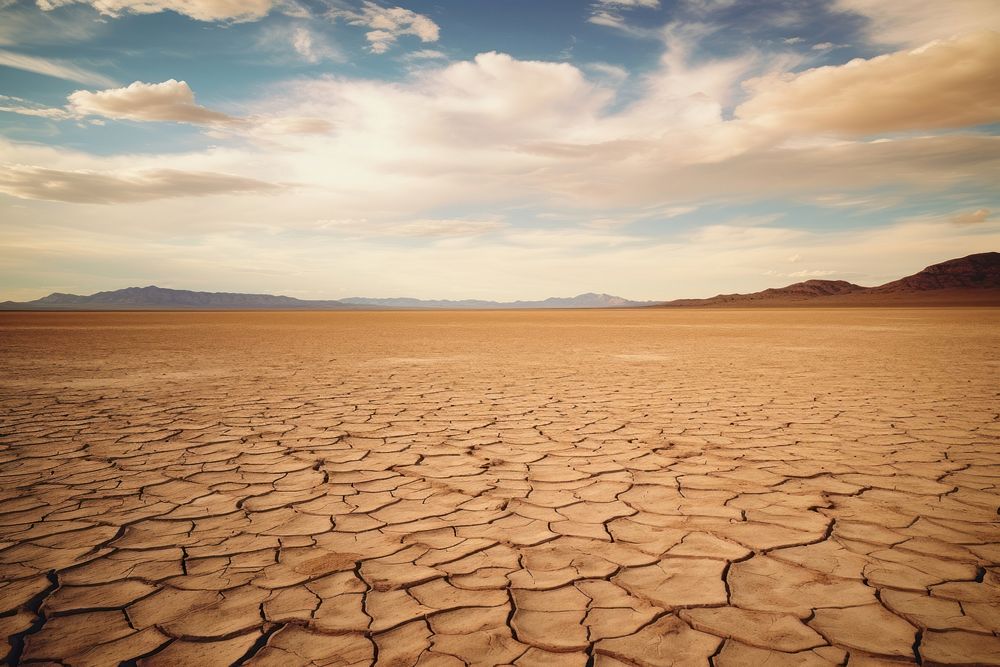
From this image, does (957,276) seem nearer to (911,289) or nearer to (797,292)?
(911,289)

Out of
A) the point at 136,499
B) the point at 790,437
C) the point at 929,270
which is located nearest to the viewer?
the point at 136,499

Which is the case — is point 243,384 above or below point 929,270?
below

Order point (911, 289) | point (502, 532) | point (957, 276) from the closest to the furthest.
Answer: point (502, 532) → point (911, 289) → point (957, 276)

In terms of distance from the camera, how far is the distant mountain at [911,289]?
73.1 m

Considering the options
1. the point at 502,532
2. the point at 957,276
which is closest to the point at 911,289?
the point at 957,276

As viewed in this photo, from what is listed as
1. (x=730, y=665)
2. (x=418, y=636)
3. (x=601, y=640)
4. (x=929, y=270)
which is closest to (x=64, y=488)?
(x=418, y=636)

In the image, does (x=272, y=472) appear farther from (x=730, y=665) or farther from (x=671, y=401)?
(x=671, y=401)

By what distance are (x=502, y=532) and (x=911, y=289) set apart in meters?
105

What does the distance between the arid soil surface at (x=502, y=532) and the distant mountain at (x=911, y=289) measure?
79.0m

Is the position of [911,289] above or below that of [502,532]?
above

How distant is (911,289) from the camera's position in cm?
8238

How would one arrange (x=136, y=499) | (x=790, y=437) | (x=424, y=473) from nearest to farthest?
(x=136, y=499) < (x=424, y=473) < (x=790, y=437)

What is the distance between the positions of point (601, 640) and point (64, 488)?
2.63 m

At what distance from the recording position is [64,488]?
2467mm
